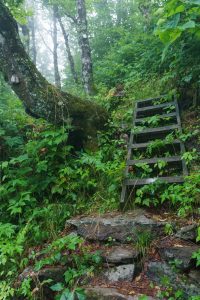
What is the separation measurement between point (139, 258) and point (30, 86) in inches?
143

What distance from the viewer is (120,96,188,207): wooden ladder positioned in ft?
14.7

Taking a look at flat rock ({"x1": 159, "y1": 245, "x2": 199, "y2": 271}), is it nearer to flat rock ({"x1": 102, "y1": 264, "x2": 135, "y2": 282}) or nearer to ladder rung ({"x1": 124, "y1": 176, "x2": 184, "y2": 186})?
flat rock ({"x1": 102, "y1": 264, "x2": 135, "y2": 282})

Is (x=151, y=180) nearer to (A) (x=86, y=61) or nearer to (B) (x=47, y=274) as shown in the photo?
(B) (x=47, y=274)

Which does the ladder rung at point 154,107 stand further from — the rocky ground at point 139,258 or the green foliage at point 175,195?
the rocky ground at point 139,258

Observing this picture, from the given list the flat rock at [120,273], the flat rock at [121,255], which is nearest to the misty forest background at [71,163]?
the flat rock at [121,255]

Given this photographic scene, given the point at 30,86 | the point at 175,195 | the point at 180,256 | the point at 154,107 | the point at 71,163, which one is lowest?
the point at 180,256

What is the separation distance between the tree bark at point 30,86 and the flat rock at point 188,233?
282cm

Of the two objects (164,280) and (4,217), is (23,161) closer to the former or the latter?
(4,217)

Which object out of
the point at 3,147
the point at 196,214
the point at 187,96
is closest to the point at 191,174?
the point at 196,214

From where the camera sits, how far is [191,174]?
436 centimetres

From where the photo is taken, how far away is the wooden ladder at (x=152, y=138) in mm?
4484

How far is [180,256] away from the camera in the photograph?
3402 millimetres

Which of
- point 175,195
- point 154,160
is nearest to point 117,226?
point 175,195

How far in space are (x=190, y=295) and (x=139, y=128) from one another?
3086 mm
